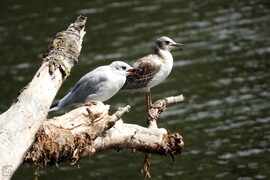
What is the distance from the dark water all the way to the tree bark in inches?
320

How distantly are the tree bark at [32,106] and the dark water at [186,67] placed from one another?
8.12 metres

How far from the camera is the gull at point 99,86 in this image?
939 centimetres

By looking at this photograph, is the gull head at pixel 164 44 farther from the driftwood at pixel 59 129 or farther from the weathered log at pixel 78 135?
the weathered log at pixel 78 135

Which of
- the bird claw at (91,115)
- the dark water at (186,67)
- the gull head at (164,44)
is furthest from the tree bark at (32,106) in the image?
the dark water at (186,67)

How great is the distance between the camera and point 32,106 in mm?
7789

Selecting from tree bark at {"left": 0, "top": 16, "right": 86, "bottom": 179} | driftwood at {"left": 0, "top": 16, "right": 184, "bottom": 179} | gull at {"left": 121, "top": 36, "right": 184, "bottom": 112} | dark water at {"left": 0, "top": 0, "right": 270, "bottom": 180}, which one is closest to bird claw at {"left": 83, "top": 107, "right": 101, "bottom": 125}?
driftwood at {"left": 0, "top": 16, "right": 184, "bottom": 179}

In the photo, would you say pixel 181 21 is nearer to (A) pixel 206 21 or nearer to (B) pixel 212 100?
(A) pixel 206 21

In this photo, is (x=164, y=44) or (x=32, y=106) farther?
(x=164, y=44)

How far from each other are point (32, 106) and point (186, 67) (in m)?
14.7

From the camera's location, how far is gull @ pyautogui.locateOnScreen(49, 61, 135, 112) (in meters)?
9.39

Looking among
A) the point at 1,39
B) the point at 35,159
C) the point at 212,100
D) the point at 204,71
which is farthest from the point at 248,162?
the point at 1,39

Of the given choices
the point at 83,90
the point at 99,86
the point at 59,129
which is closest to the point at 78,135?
the point at 59,129

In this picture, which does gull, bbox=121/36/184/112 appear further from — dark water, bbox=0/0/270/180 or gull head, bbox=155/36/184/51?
dark water, bbox=0/0/270/180

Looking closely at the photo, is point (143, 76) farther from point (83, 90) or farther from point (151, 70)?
point (83, 90)
